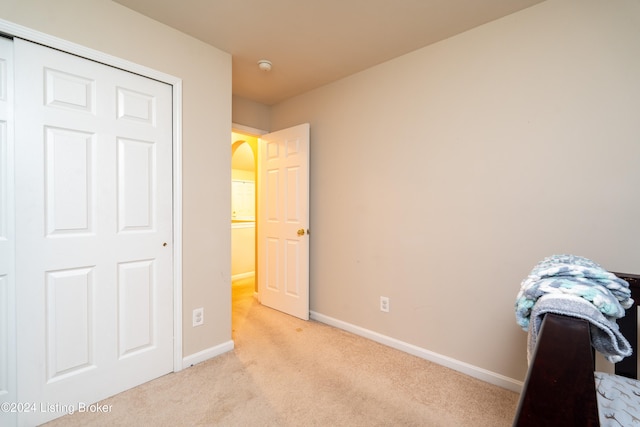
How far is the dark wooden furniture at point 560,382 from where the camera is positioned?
42cm

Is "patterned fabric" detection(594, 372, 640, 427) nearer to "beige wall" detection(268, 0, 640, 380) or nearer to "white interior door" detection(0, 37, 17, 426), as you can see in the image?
"beige wall" detection(268, 0, 640, 380)

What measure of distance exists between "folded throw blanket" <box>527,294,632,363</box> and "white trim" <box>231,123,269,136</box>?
2.99m

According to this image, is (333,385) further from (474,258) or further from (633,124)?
(633,124)

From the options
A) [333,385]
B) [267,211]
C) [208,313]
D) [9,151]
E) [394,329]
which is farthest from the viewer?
[267,211]

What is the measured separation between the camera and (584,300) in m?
0.83

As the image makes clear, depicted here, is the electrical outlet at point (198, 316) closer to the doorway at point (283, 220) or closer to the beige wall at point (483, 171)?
the doorway at point (283, 220)

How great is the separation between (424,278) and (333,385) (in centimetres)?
103

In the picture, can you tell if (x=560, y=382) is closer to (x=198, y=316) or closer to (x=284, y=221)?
(x=198, y=316)

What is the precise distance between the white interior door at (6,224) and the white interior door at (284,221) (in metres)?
2.03

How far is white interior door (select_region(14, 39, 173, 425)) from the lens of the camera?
A: 1.53 metres

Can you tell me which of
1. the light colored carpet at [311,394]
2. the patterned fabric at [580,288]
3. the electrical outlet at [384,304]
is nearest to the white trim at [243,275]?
the light colored carpet at [311,394]

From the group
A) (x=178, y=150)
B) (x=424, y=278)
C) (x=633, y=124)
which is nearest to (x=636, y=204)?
(x=633, y=124)

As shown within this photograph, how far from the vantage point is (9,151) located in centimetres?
149

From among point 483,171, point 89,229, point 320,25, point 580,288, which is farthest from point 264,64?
point 580,288
